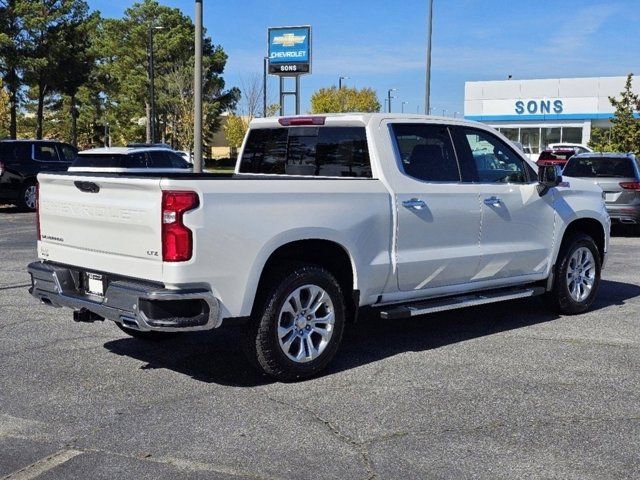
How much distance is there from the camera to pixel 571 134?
49125mm

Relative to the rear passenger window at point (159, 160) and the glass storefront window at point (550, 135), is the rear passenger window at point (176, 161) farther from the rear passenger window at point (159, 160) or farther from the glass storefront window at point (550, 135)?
the glass storefront window at point (550, 135)

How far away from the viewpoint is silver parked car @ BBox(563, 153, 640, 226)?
14703 mm

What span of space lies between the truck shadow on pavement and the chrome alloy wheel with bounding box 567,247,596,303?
327 mm

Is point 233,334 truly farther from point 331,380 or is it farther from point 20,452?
point 20,452

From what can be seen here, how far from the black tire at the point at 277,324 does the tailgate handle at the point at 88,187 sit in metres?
1.29

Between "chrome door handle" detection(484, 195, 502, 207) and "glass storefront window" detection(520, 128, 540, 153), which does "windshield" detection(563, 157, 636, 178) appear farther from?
"glass storefront window" detection(520, 128, 540, 153)

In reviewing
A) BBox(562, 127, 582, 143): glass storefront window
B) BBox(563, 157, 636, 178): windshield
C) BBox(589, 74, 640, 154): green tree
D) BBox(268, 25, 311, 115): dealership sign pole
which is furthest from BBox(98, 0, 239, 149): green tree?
BBox(563, 157, 636, 178): windshield

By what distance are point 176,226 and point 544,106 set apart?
155 feet

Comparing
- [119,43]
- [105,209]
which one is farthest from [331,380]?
[119,43]

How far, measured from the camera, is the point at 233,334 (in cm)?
706

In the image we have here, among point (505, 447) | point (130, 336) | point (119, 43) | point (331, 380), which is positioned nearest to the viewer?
point (505, 447)

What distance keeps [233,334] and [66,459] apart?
2950 mm

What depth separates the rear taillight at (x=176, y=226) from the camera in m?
4.84

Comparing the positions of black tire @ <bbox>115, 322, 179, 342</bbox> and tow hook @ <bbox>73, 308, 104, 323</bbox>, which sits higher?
tow hook @ <bbox>73, 308, 104, 323</bbox>
